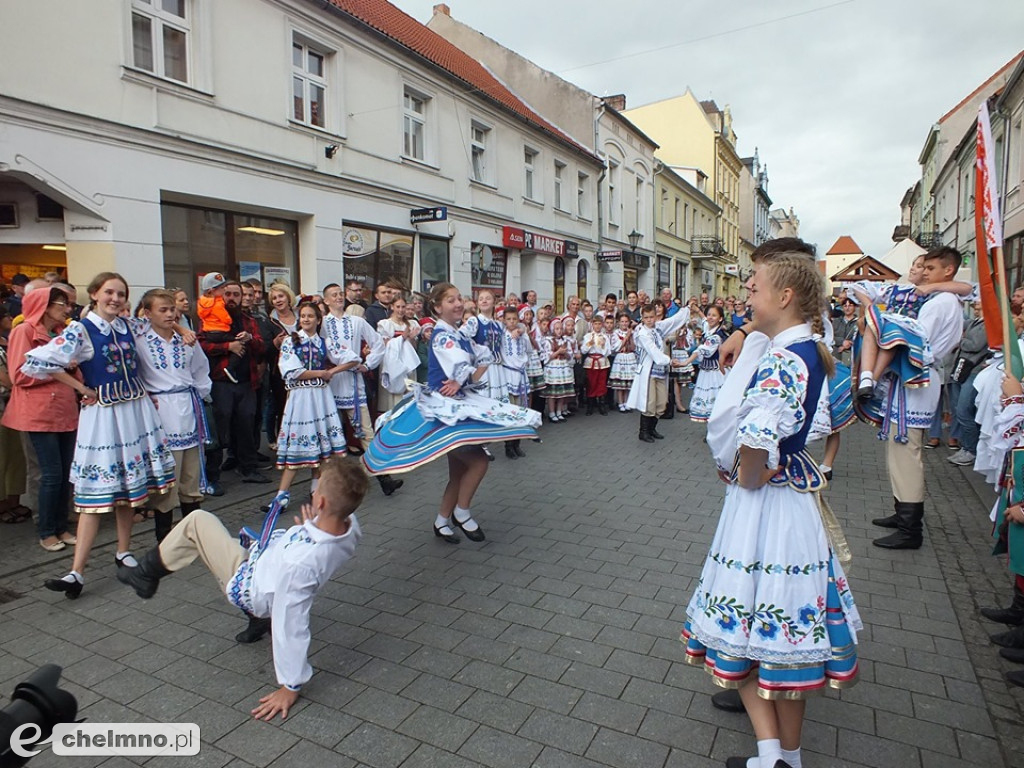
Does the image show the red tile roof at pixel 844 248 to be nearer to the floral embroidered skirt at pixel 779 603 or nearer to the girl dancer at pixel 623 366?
the girl dancer at pixel 623 366

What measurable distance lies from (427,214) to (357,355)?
8.41 meters

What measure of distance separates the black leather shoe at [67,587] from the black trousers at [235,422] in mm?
2691

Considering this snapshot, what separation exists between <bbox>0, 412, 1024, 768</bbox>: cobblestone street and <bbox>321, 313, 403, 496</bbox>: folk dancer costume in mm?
1666

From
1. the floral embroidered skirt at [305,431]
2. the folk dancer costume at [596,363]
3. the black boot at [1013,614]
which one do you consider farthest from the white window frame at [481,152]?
→ the black boot at [1013,614]

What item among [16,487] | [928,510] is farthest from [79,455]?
[928,510]

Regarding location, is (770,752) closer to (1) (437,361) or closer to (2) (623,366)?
(1) (437,361)

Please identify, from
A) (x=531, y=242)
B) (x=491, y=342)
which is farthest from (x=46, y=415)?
(x=531, y=242)

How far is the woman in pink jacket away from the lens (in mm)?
4965

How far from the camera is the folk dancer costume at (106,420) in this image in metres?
4.22

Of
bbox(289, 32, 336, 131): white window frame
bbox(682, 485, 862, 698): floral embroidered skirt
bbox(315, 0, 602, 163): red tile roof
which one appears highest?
bbox(315, 0, 602, 163): red tile roof

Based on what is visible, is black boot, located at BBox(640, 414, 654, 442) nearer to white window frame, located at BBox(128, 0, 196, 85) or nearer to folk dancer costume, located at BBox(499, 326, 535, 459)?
folk dancer costume, located at BBox(499, 326, 535, 459)

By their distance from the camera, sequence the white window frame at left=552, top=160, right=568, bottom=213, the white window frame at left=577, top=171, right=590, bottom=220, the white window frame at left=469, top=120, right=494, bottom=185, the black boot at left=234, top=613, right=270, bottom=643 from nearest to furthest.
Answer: the black boot at left=234, top=613, right=270, bottom=643 < the white window frame at left=469, top=120, right=494, bottom=185 < the white window frame at left=552, top=160, right=568, bottom=213 < the white window frame at left=577, top=171, right=590, bottom=220

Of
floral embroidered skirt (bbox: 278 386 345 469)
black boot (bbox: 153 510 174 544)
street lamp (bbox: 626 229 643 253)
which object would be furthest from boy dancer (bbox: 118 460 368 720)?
street lamp (bbox: 626 229 643 253)

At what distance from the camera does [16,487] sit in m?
5.71
